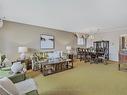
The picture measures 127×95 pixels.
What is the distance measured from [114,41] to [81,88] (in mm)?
6541

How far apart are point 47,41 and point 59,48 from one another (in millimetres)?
1305

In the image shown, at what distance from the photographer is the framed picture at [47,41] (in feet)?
23.9

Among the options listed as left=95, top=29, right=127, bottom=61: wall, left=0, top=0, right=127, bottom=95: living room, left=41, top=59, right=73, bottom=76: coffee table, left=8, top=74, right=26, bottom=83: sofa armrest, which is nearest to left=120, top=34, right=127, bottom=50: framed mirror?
left=0, top=0, right=127, bottom=95: living room

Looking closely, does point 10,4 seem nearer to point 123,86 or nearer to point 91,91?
point 91,91

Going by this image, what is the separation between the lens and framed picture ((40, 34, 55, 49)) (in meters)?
7.29

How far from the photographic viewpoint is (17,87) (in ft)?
8.06

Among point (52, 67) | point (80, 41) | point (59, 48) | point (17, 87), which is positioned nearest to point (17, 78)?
point (17, 87)

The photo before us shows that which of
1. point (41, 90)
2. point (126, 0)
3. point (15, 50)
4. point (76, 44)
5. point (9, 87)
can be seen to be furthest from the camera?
point (76, 44)

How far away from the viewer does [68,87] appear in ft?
11.8

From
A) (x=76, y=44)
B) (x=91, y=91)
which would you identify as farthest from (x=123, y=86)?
(x=76, y=44)

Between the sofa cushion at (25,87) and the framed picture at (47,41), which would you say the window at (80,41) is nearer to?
the framed picture at (47,41)

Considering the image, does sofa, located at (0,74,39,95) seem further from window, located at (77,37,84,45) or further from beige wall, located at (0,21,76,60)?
window, located at (77,37,84,45)

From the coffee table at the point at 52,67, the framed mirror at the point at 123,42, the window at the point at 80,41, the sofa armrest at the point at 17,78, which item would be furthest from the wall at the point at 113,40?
the sofa armrest at the point at 17,78

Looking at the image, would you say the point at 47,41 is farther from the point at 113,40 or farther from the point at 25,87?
the point at 25,87
